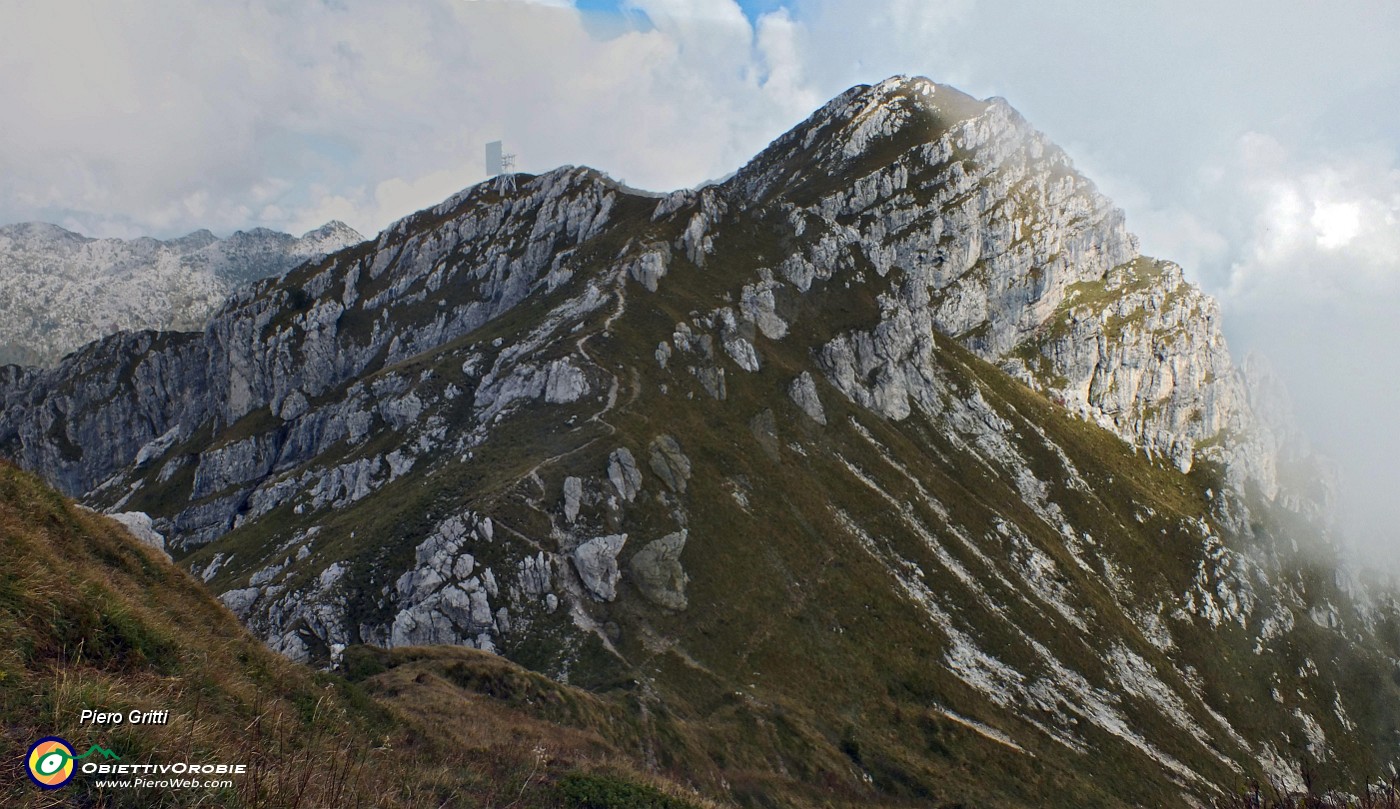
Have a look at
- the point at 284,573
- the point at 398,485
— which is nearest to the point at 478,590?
the point at 284,573

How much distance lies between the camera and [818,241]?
158 meters

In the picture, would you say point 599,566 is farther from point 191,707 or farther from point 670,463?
point 191,707

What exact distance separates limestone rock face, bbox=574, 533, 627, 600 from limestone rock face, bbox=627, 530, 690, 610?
7.96 ft

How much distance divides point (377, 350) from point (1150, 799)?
177m

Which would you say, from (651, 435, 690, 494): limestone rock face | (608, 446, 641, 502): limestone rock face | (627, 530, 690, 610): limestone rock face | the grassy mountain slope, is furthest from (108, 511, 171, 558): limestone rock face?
(651, 435, 690, 494): limestone rock face

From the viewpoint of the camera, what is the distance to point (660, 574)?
244 feet

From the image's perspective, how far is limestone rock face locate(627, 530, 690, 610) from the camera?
7309 centimetres

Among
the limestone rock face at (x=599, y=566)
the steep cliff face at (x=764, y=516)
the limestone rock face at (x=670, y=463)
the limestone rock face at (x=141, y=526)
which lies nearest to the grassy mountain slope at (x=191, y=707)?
the limestone rock face at (x=141, y=526)

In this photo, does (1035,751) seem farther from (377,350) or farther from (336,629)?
(377,350)

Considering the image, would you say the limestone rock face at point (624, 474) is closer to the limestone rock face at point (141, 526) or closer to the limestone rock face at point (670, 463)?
the limestone rock face at point (670, 463)

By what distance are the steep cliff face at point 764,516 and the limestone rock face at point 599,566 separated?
1.04ft

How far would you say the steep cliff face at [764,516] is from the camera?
227ft

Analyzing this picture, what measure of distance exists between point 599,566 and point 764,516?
1039 inches

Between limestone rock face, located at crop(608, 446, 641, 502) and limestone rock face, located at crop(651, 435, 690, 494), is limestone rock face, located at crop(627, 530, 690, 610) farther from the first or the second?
limestone rock face, located at crop(651, 435, 690, 494)
